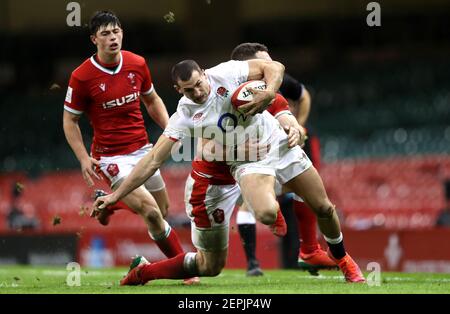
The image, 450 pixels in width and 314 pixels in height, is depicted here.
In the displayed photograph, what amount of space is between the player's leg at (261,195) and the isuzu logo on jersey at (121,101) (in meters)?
1.72

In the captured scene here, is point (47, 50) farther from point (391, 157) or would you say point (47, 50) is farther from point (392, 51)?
point (391, 157)

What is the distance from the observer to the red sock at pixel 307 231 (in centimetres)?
920

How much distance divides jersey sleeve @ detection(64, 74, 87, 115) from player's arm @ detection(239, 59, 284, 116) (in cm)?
172

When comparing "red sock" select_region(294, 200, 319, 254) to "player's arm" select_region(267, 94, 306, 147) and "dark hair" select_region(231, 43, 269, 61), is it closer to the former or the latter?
"player's arm" select_region(267, 94, 306, 147)

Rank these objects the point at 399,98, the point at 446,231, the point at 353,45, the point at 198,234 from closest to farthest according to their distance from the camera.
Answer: the point at 198,234, the point at 446,231, the point at 399,98, the point at 353,45

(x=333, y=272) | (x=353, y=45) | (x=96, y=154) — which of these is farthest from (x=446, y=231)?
(x=353, y=45)

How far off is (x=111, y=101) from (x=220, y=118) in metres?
1.57

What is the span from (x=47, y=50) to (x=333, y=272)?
62.3ft

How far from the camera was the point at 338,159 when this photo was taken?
19359mm

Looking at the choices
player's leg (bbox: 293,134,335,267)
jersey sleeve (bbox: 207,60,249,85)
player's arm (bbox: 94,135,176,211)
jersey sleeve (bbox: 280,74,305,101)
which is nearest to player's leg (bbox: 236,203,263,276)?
player's leg (bbox: 293,134,335,267)

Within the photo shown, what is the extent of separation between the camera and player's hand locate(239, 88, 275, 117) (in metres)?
7.48

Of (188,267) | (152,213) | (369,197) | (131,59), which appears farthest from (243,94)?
(369,197)

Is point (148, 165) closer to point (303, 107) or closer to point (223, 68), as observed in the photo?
point (223, 68)

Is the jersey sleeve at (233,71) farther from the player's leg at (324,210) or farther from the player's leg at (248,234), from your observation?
the player's leg at (248,234)
